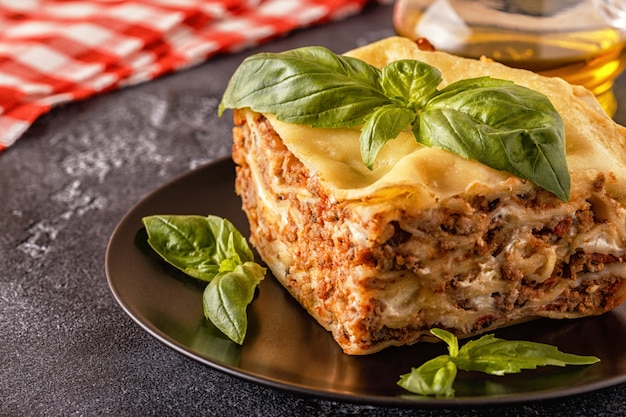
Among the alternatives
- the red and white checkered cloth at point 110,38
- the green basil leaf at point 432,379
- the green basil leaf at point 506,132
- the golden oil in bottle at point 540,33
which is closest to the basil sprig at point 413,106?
the green basil leaf at point 506,132

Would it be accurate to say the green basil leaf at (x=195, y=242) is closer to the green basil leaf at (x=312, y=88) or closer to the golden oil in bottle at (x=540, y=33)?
the green basil leaf at (x=312, y=88)

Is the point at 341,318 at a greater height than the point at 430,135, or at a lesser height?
lesser

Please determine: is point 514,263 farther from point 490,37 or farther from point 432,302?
point 490,37

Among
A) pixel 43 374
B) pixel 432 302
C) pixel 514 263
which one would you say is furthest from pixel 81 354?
pixel 514 263

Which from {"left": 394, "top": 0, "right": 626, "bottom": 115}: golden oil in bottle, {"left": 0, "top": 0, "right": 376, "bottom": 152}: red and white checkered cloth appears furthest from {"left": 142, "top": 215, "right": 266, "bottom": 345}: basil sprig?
{"left": 0, "top": 0, "right": 376, "bottom": 152}: red and white checkered cloth

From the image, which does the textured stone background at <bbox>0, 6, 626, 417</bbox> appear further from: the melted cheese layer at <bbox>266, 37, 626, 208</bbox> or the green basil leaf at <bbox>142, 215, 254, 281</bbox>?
the melted cheese layer at <bbox>266, 37, 626, 208</bbox>

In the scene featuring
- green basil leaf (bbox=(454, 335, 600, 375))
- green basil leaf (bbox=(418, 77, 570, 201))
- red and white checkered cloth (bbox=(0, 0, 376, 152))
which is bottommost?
red and white checkered cloth (bbox=(0, 0, 376, 152))
